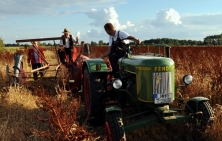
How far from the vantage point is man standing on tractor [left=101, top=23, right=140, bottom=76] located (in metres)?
4.83

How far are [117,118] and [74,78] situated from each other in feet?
11.7

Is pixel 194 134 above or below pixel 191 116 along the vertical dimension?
below

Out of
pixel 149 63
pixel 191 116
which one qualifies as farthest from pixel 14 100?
pixel 191 116

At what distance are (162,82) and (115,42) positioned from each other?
1.72 m

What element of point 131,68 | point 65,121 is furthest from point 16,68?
point 65,121

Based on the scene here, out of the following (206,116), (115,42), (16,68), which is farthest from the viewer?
(16,68)

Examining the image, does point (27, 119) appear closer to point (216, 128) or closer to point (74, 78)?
point (74, 78)

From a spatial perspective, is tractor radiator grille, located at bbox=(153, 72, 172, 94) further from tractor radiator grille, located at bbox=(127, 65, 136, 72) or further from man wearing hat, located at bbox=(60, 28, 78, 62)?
man wearing hat, located at bbox=(60, 28, 78, 62)

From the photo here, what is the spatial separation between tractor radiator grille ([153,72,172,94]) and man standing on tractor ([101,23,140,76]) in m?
1.48

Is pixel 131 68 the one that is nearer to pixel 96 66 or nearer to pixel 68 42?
pixel 96 66

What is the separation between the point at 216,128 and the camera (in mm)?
3496

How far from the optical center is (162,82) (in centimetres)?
342

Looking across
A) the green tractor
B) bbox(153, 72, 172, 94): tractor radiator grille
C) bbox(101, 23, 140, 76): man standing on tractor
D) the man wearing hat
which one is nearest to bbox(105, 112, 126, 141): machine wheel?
the green tractor

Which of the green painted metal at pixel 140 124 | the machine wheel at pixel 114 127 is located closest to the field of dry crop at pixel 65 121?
the machine wheel at pixel 114 127
